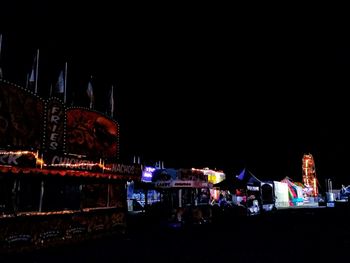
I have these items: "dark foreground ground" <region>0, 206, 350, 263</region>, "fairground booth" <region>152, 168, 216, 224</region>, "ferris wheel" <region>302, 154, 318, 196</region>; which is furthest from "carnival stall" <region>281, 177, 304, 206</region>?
"dark foreground ground" <region>0, 206, 350, 263</region>

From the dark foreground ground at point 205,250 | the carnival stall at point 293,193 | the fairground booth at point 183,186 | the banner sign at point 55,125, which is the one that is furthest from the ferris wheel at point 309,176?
the banner sign at point 55,125

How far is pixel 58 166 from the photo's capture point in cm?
1228

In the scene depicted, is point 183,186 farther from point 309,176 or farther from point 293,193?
point 309,176

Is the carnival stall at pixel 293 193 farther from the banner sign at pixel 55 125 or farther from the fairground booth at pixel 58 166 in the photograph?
the banner sign at pixel 55 125

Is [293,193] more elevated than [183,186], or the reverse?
[183,186]

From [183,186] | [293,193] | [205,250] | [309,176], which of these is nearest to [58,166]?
[205,250]

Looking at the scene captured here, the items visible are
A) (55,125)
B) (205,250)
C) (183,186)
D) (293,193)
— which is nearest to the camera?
(205,250)

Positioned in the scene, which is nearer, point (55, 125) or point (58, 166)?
point (58, 166)

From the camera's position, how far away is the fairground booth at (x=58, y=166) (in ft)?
36.9

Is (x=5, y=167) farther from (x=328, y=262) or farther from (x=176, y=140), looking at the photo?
(x=176, y=140)

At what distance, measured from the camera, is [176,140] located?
71.9 m

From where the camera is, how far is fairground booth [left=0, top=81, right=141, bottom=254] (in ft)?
36.9

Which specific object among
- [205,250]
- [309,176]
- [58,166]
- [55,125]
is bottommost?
[205,250]

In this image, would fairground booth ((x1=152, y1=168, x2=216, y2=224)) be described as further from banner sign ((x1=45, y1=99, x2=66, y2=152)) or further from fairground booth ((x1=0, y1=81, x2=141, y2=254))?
banner sign ((x1=45, y1=99, x2=66, y2=152))
